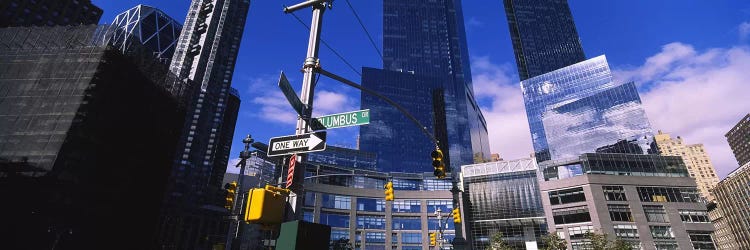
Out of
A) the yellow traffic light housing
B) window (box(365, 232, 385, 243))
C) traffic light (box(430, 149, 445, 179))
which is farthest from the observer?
window (box(365, 232, 385, 243))

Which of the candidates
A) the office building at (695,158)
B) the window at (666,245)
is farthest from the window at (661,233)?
the office building at (695,158)

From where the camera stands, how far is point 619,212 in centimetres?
6662

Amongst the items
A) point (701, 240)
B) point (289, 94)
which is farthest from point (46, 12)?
point (701, 240)

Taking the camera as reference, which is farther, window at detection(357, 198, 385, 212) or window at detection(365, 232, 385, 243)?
window at detection(357, 198, 385, 212)

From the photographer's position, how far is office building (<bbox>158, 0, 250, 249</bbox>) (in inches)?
5754

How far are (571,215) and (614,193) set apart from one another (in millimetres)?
8803

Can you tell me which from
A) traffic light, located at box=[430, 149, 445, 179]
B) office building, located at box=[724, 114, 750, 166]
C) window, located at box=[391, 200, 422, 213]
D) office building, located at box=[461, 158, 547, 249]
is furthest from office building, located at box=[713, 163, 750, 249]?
traffic light, located at box=[430, 149, 445, 179]

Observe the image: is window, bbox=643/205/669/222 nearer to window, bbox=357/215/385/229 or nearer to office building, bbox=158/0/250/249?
window, bbox=357/215/385/229

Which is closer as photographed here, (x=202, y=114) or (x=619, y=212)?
(x=619, y=212)

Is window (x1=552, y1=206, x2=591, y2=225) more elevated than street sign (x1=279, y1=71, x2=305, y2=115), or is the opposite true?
window (x1=552, y1=206, x2=591, y2=225)

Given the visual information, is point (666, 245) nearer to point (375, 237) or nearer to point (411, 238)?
point (411, 238)

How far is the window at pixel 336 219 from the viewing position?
3395 inches

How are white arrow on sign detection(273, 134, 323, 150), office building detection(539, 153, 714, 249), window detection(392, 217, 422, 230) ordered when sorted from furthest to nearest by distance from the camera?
window detection(392, 217, 422, 230) < office building detection(539, 153, 714, 249) < white arrow on sign detection(273, 134, 323, 150)

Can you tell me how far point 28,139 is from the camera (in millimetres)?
45500
